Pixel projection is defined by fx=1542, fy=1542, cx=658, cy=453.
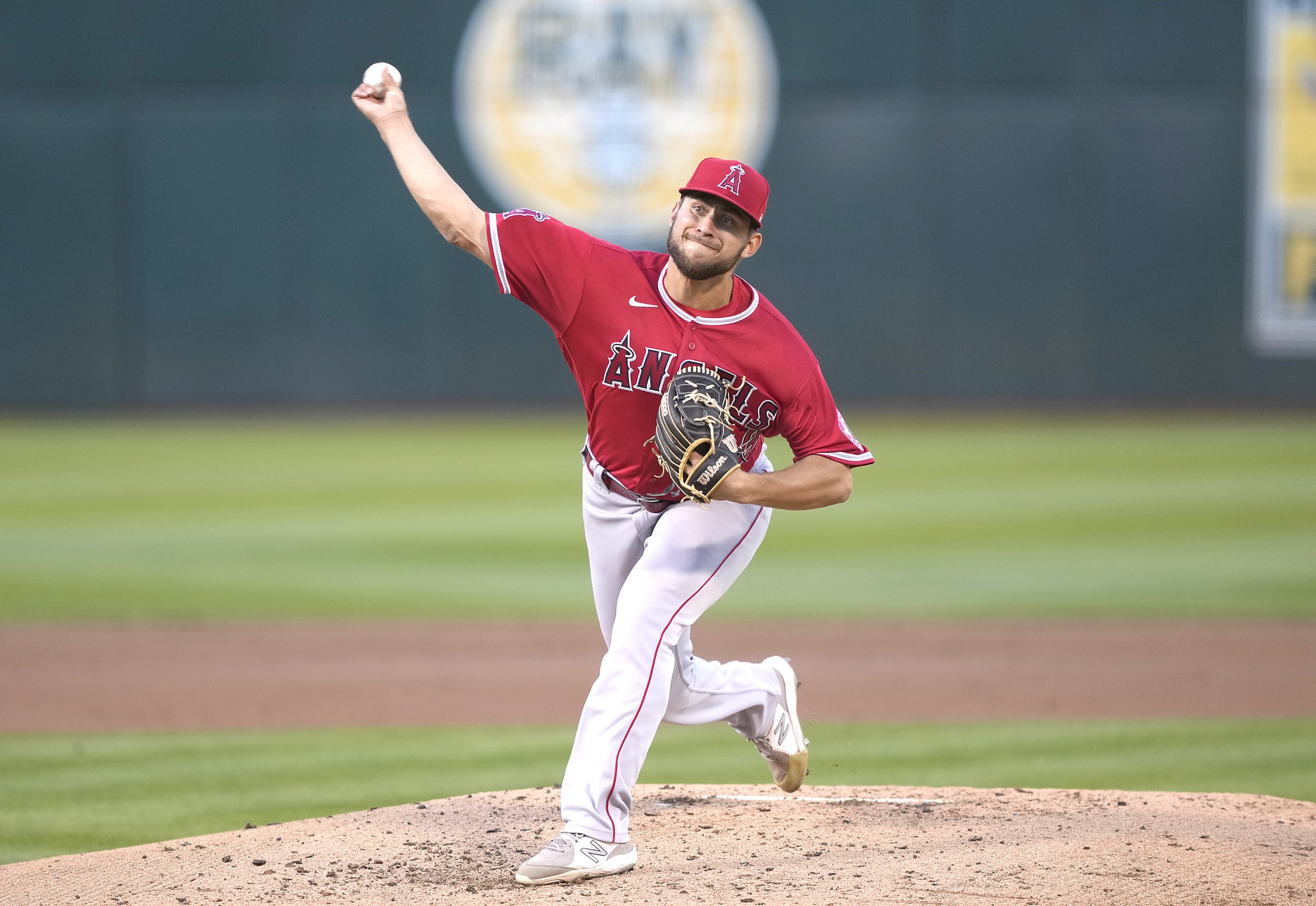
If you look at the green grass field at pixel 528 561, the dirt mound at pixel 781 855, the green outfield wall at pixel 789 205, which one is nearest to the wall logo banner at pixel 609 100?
the green outfield wall at pixel 789 205

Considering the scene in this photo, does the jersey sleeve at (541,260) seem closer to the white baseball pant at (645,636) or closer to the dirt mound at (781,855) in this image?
the white baseball pant at (645,636)

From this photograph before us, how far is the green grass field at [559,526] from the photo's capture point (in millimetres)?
9508

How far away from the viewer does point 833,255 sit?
18672 millimetres

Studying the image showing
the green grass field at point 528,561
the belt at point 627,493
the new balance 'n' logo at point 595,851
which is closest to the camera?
the new balance 'n' logo at point 595,851

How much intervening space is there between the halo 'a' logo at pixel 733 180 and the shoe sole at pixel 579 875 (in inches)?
65.3

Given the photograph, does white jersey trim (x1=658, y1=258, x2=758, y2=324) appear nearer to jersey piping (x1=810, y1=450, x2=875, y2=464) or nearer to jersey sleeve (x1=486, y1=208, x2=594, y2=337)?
jersey sleeve (x1=486, y1=208, x2=594, y2=337)

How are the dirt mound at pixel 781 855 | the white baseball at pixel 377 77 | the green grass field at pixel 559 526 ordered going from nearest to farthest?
the dirt mound at pixel 781 855
the white baseball at pixel 377 77
the green grass field at pixel 559 526

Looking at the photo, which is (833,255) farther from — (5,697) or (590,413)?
(590,413)

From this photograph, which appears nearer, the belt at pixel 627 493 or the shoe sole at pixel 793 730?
the belt at pixel 627 493

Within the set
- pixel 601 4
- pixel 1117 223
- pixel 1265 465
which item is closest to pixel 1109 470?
pixel 1265 465

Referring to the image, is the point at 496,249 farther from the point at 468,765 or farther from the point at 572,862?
the point at 468,765

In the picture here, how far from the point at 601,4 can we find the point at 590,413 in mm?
14791

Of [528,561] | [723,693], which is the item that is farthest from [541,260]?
[528,561]

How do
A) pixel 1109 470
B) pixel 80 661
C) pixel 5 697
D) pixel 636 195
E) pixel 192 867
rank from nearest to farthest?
pixel 192 867
pixel 5 697
pixel 80 661
pixel 1109 470
pixel 636 195
